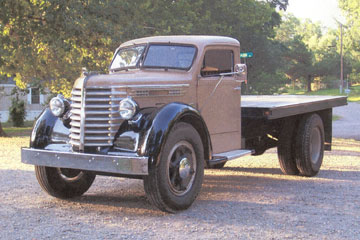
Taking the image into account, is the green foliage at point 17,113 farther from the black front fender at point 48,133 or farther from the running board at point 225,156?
the running board at point 225,156

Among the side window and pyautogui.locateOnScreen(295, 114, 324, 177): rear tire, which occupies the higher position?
the side window

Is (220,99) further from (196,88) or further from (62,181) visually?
(62,181)

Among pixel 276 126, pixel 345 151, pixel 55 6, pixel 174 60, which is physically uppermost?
pixel 55 6

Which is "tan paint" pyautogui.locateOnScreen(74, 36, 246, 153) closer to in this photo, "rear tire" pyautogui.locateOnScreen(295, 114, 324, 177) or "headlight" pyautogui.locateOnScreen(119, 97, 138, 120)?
"headlight" pyautogui.locateOnScreen(119, 97, 138, 120)

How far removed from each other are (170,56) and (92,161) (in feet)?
6.86

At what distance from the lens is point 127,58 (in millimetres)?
7270

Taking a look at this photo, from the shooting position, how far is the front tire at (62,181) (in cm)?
655

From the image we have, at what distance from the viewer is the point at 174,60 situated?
686cm

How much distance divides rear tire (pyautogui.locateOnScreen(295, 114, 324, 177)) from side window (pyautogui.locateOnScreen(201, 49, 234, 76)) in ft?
6.38

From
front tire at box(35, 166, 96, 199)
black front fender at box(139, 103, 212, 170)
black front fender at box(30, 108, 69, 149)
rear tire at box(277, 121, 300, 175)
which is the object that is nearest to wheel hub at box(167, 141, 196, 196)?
black front fender at box(139, 103, 212, 170)

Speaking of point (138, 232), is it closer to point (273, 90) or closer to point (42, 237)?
point (42, 237)

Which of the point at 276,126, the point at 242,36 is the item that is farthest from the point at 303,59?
the point at 276,126

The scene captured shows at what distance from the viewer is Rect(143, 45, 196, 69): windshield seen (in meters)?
6.79

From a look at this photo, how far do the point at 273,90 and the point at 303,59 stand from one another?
35015mm
